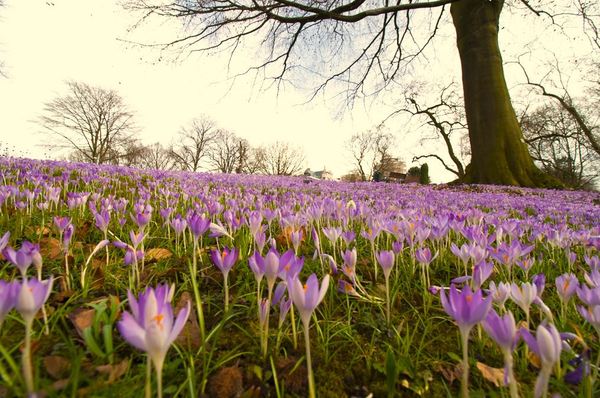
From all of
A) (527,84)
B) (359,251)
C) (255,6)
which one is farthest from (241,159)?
(359,251)

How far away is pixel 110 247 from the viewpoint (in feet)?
6.44

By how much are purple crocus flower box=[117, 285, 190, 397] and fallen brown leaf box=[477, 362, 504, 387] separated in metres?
0.89

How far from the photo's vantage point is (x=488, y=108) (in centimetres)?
1255

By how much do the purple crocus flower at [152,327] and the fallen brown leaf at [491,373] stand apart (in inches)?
35.1

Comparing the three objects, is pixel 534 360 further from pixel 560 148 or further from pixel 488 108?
pixel 560 148

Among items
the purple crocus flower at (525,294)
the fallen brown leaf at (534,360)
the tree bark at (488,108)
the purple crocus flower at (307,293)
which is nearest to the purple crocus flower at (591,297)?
the purple crocus flower at (525,294)

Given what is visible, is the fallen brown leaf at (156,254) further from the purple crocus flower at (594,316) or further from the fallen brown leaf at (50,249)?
the purple crocus flower at (594,316)

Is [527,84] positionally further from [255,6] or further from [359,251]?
[359,251]

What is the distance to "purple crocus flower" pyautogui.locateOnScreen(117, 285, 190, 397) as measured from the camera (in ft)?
1.89

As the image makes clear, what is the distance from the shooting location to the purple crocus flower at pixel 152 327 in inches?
22.7

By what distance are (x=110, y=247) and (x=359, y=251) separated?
159 centimetres

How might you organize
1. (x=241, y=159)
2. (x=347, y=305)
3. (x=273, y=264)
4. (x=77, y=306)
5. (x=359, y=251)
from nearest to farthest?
(x=273, y=264) → (x=77, y=306) → (x=347, y=305) → (x=359, y=251) → (x=241, y=159)

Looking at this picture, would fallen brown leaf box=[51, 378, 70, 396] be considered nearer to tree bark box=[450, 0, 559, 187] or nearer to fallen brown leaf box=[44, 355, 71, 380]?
fallen brown leaf box=[44, 355, 71, 380]

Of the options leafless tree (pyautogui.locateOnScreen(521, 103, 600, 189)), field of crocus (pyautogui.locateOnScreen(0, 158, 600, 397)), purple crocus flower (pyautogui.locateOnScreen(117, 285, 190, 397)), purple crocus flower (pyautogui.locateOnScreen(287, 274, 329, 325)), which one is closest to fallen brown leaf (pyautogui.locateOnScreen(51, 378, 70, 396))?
field of crocus (pyautogui.locateOnScreen(0, 158, 600, 397))
